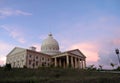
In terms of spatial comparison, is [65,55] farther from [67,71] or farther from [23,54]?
[67,71]

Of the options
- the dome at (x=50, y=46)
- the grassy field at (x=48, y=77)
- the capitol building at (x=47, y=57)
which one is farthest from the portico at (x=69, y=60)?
the grassy field at (x=48, y=77)

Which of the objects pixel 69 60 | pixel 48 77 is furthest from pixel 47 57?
pixel 48 77

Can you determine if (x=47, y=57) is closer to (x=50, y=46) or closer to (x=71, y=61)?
(x=50, y=46)

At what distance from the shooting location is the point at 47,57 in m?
64.8

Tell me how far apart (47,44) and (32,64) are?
41.6 ft

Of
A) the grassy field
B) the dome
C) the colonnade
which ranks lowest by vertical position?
the grassy field

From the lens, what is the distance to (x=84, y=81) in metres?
21.9

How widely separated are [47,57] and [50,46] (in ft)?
20.2

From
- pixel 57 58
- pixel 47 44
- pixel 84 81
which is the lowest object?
pixel 84 81

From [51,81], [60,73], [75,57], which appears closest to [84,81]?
[51,81]

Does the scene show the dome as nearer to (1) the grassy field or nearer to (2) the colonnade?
(2) the colonnade

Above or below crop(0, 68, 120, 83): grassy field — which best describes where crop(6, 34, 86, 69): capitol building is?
above

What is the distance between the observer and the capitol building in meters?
59.2

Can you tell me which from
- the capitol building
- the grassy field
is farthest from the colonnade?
the grassy field
